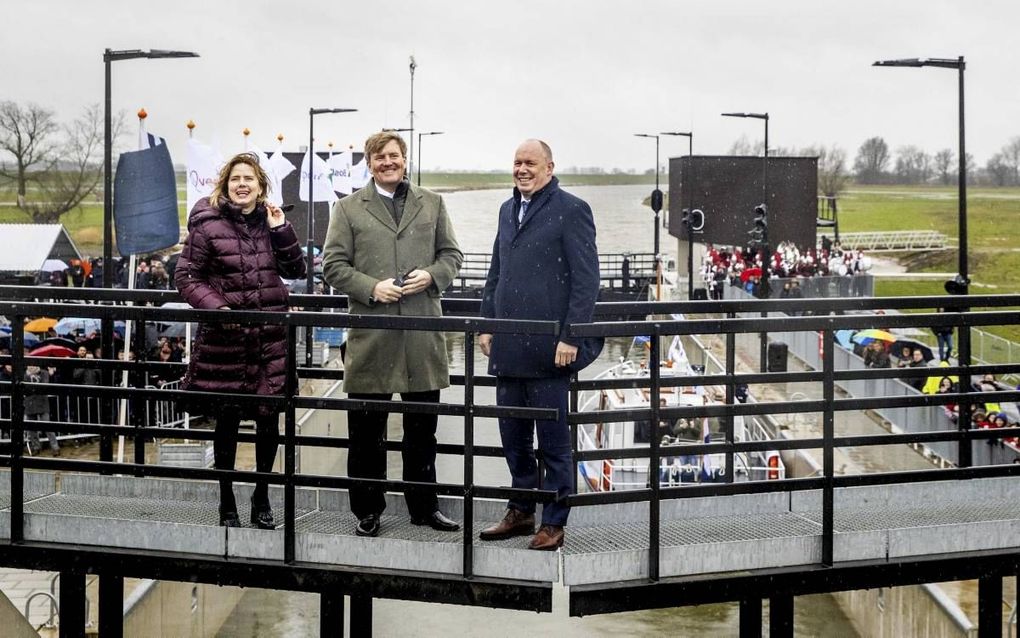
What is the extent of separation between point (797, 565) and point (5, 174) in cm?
9293

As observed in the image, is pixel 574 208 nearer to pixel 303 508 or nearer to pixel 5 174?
pixel 303 508

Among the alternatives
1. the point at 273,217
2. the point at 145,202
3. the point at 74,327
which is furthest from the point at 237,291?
the point at 74,327

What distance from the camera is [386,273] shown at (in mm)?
6418

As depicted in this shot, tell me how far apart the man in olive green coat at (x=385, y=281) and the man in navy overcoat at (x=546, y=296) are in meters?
0.39

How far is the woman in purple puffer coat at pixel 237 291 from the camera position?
21.0 feet

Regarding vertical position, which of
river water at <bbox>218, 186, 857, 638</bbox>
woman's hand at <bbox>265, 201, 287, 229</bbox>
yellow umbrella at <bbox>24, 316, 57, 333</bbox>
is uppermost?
woman's hand at <bbox>265, 201, 287, 229</bbox>

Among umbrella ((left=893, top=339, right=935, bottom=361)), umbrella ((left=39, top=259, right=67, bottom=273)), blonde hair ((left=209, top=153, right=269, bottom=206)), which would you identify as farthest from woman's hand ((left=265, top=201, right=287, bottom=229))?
umbrella ((left=39, top=259, right=67, bottom=273))

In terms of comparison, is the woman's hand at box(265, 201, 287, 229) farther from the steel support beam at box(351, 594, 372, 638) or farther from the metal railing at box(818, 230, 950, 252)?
the metal railing at box(818, 230, 950, 252)

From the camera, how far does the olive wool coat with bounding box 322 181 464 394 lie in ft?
20.8

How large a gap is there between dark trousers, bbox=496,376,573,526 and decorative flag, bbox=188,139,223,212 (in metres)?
18.0

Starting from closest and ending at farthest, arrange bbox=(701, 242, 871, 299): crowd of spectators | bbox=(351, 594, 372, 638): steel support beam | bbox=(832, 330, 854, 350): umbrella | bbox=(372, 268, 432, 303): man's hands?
1. bbox=(372, 268, 432, 303): man's hands
2. bbox=(351, 594, 372, 638): steel support beam
3. bbox=(832, 330, 854, 350): umbrella
4. bbox=(701, 242, 871, 299): crowd of spectators

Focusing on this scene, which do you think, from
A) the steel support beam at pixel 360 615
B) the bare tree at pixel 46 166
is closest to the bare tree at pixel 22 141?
the bare tree at pixel 46 166

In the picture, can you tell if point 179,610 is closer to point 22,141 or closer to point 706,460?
point 706,460

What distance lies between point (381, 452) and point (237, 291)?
1.13 m
